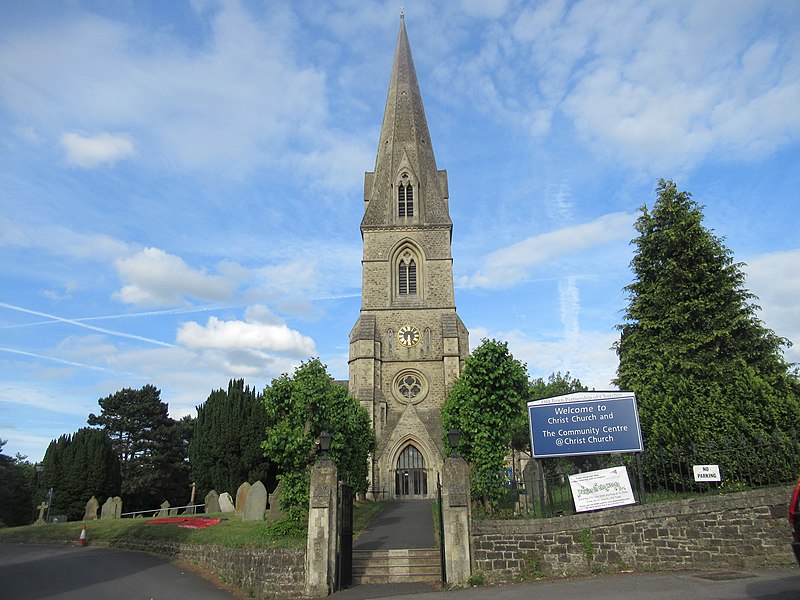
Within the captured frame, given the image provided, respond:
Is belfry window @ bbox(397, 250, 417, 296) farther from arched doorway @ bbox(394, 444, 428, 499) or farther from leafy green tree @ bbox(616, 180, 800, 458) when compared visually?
leafy green tree @ bbox(616, 180, 800, 458)

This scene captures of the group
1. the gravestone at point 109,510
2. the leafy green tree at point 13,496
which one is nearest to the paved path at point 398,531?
the gravestone at point 109,510

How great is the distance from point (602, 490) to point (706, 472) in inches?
96.7

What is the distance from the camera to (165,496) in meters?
50.2

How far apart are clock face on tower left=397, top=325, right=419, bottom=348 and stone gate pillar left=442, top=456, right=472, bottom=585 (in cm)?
2522

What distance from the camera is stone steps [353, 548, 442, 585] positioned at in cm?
1305

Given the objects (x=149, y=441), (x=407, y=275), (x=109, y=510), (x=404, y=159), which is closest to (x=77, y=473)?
(x=109, y=510)

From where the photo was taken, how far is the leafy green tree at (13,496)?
149ft

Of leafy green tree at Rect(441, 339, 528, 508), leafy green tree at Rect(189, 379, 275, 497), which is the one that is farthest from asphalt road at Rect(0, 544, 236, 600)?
leafy green tree at Rect(189, 379, 275, 497)

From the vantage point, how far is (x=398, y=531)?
18562mm

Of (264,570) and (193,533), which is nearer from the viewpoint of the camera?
(264,570)

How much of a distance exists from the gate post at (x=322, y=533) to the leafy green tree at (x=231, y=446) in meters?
21.0

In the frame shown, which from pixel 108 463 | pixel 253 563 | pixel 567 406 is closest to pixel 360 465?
pixel 253 563

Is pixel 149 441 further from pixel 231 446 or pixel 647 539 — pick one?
pixel 647 539

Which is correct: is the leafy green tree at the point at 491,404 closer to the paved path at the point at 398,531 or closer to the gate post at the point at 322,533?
the paved path at the point at 398,531
